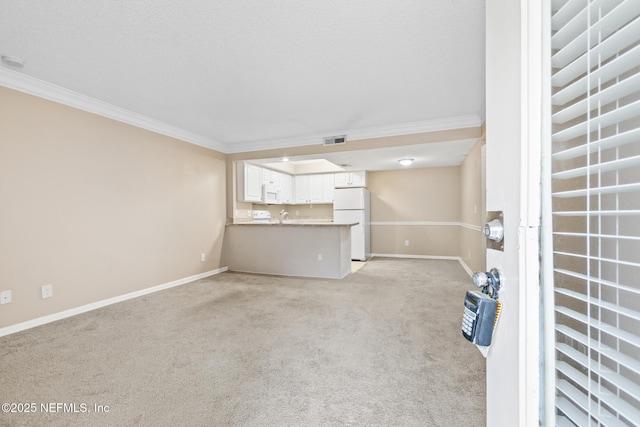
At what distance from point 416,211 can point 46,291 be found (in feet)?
20.7

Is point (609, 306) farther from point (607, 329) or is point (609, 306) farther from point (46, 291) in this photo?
point (46, 291)

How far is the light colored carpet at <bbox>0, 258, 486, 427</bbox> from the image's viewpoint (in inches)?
59.1

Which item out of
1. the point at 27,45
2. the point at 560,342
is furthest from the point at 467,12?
the point at 27,45

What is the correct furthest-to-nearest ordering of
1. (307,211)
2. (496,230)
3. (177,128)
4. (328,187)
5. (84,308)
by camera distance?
(307,211), (328,187), (177,128), (84,308), (496,230)

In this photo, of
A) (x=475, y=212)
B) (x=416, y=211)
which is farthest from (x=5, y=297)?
(x=416, y=211)

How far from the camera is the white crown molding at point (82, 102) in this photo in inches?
101

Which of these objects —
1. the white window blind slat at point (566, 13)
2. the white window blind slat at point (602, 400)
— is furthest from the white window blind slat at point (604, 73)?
the white window blind slat at point (602, 400)

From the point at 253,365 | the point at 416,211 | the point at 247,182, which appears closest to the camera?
the point at 253,365

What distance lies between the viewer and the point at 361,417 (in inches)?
57.8

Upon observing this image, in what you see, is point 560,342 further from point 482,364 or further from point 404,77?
point 404,77

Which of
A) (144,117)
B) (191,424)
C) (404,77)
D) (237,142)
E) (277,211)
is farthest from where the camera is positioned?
(277,211)

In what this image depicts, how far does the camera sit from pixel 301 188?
708 cm

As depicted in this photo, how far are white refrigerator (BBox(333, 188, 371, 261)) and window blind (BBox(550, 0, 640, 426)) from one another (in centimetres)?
545

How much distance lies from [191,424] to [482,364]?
189cm
